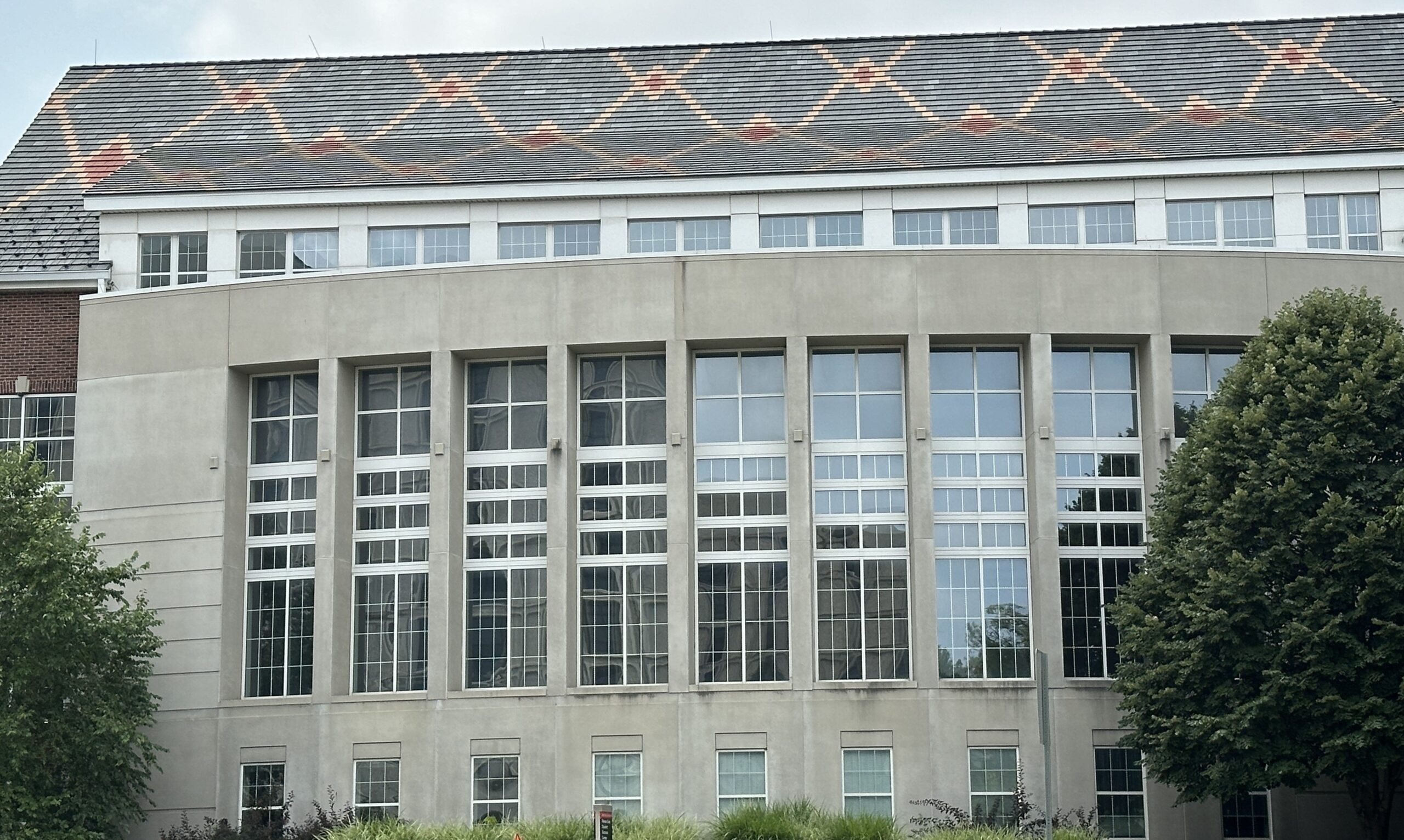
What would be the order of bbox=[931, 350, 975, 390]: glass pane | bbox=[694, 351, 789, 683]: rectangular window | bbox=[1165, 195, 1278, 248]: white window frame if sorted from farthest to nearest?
bbox=[1165, 195, 1278, 248]: white window frame → bbox=[931, 350, 975, 390]: glass pane → bbox=[694, 351, 789, 683]: rectangular window

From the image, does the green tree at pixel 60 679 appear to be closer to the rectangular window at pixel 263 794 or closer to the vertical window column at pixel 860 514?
the rectangular window at pixel 263 794

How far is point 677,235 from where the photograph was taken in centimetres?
3944

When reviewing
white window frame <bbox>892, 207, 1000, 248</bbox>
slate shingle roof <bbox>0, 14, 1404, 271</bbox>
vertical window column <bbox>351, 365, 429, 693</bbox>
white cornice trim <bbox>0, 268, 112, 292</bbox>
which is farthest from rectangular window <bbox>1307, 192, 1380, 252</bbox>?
white cornice trim <bbox>0, 268, 112, 292</bbox>

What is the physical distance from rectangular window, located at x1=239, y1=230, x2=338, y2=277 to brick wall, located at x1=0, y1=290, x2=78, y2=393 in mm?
3832

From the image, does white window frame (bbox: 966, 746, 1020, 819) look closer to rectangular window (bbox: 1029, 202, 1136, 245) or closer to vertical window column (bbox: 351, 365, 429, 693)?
vertical window column (bbox: 351, 365, 429, 693)

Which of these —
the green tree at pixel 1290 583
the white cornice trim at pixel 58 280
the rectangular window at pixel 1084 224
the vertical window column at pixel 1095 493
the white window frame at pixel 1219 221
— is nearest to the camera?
the green tree at pixel 1290 583

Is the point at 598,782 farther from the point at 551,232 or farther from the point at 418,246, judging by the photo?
the point at 418,246

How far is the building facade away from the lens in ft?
111

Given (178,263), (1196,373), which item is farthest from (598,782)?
(178,263)

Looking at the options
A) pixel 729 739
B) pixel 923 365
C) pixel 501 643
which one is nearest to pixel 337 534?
pixel 501 643

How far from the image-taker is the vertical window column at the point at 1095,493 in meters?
34.3

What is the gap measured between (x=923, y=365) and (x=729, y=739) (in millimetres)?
7964

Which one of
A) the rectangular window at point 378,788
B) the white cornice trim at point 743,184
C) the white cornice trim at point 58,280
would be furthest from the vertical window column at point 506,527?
the white cornice trim at point 58,280

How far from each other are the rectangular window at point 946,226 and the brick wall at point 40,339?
17743mm
